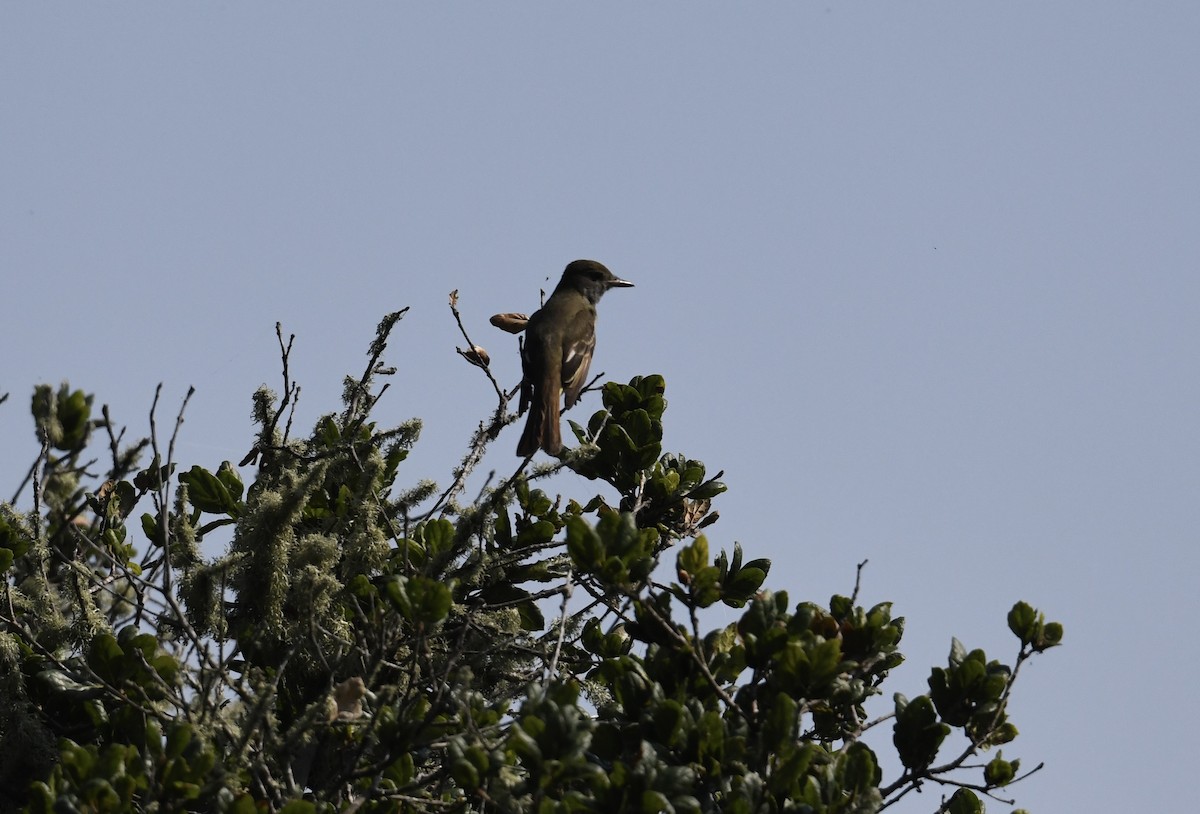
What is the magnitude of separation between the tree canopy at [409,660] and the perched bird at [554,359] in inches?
112

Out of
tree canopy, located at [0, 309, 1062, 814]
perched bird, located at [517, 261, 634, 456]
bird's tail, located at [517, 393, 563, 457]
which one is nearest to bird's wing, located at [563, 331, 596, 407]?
perched bird, located at [517, 261, 634, 456]

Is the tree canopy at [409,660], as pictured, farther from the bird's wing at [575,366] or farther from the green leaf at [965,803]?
the bird's wing at [575,366]

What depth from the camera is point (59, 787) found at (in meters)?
3.39

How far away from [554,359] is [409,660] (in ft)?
16.7

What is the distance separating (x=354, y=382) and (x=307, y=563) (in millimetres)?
1346

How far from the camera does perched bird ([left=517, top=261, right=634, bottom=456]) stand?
863 cm

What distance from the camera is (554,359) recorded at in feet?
31.1

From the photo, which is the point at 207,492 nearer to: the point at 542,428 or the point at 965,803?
the point at 965,803

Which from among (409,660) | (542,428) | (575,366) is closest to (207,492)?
(409,660)

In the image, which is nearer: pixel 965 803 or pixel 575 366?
pixel 965 803

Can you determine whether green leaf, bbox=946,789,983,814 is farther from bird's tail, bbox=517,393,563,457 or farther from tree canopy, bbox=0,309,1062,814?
bird's tail, bbox=517,393,563,457

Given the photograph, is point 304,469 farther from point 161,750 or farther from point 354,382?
point 161,750

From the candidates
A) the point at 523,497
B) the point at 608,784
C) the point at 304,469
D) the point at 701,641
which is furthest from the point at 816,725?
the point at 304,469

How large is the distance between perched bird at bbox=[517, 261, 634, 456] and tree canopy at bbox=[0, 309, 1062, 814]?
2.85 m
